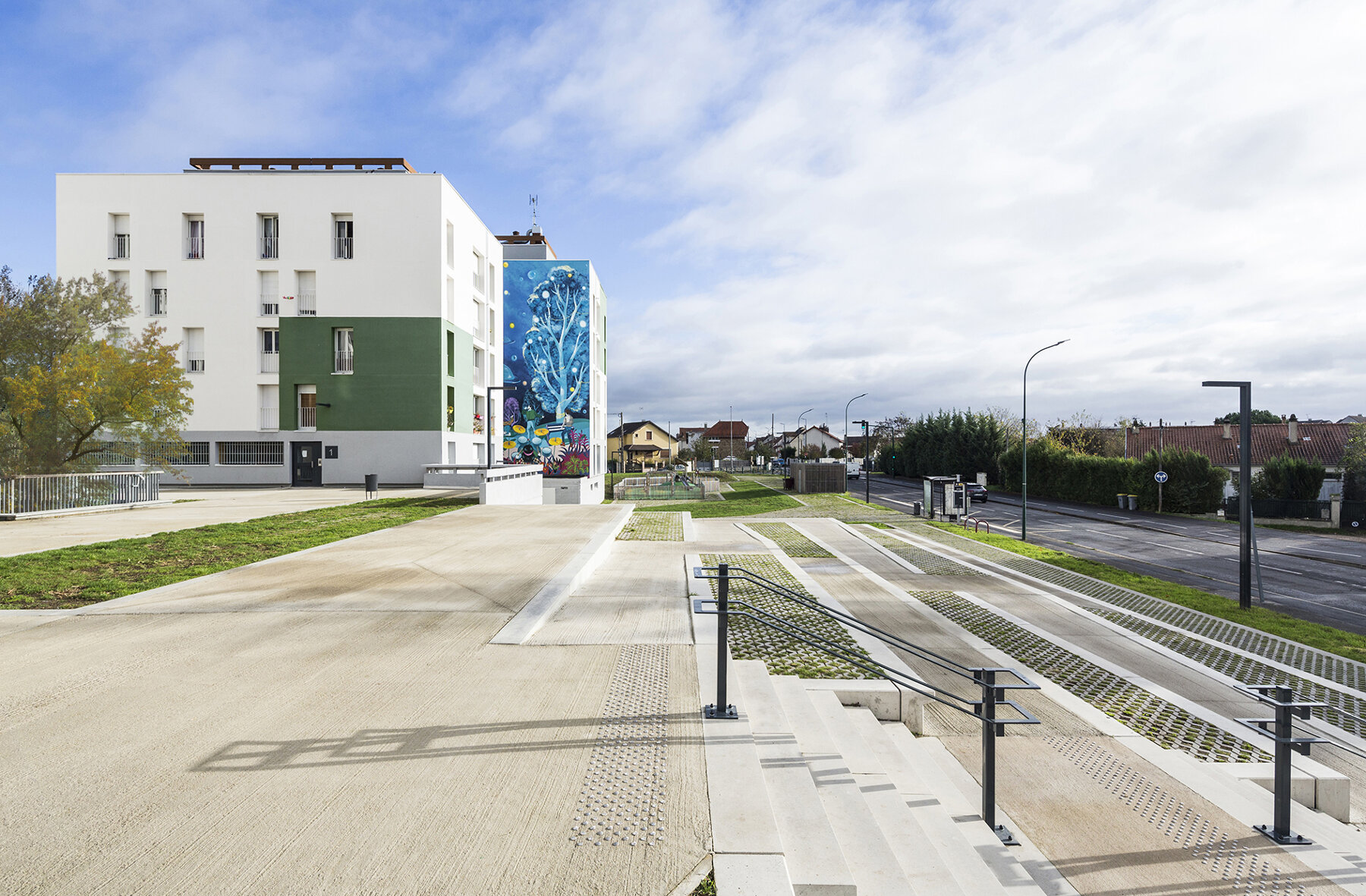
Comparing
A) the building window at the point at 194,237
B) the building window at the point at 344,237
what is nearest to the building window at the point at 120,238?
the building window at the point at 194,237

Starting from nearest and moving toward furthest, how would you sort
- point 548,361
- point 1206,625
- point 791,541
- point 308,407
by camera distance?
point 1206,625
point 791,541
point 308,407
point 548,361

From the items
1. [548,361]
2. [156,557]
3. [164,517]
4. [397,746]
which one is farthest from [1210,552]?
[548,361]

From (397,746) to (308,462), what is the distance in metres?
35.2

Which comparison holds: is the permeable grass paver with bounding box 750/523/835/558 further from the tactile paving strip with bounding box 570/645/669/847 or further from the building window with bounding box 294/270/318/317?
the building window with bounding box 294/270/318/317

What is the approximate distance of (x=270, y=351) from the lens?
35.0 meters

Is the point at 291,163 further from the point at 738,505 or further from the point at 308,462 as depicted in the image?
the point at 738,505

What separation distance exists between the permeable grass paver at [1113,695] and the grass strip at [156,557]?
1068cm

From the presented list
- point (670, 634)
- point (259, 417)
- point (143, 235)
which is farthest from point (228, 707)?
point (143, 235)

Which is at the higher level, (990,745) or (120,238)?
(120,238)

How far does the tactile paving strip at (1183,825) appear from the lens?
3.96 meters

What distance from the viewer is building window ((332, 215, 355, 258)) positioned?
3519 cm

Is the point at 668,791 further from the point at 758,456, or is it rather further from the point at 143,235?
the point at 758,456

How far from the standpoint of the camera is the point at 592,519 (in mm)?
16734

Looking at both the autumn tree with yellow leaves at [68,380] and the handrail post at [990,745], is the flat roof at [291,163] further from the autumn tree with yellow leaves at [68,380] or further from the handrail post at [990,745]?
the handrail post at [990,745]
